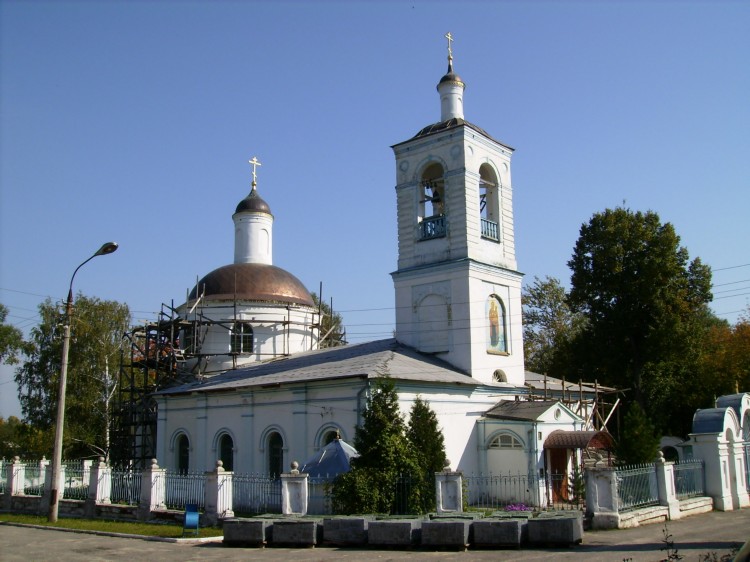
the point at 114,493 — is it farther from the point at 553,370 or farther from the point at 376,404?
the point at 553,370

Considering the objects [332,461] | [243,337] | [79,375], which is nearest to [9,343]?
[79,375]

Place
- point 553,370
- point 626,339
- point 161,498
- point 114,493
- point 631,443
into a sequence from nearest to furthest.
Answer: point 631,443
point 161,498
point 114,493
point 626,339
point 553,370

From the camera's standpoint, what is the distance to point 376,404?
706 inches

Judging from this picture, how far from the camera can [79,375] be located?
40.3 m

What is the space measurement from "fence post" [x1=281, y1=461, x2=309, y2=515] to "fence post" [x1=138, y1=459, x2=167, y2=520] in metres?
5.01

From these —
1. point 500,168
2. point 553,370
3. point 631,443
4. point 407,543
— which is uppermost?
point 500,168

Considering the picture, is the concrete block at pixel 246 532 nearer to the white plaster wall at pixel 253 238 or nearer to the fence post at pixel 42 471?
the fence post at pixel 42 471

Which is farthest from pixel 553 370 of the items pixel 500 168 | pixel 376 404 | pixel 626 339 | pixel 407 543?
pixel 407 543

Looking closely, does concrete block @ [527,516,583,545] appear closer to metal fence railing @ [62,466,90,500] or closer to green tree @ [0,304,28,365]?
metal fence railing @ [62,466,90,500]

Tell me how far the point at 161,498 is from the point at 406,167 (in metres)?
14.7

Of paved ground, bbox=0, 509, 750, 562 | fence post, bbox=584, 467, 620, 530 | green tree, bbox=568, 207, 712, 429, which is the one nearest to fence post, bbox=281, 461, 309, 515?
paved ground, bbox=0, 509, 750, 562

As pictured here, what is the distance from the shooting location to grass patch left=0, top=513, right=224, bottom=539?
1750 centimetres

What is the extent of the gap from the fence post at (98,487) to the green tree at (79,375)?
18.9 meters

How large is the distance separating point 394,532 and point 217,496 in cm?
587
